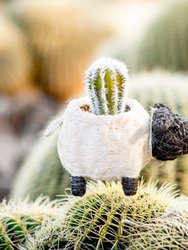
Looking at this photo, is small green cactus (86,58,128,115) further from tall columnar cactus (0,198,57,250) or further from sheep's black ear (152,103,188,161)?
tall columnar cactus (0,198,57,250)

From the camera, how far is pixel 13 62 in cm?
473

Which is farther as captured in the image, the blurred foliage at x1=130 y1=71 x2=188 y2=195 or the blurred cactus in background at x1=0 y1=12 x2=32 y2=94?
the blurred cactus in background at x1=0 y1=12 x2=32 y2=94

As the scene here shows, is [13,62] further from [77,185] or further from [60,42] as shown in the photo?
[77,185]

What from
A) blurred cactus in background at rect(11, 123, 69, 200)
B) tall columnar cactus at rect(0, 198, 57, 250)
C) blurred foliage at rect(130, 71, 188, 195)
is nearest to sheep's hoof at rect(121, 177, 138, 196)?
tall columnar cactus at rect(0, 198, 57, 250)

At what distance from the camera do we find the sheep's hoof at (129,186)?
113 centimetres

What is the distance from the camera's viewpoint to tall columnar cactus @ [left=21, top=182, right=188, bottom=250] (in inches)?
43.4

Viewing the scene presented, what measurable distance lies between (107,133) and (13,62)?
144 inches

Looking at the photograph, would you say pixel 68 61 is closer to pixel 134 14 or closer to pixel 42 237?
pixel 134 14

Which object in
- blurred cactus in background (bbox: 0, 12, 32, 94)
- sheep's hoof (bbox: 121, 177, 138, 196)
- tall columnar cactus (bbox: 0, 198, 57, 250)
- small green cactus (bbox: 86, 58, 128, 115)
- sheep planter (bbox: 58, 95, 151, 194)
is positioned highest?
small green cactus (bbox: 86, 58, 128, 115)

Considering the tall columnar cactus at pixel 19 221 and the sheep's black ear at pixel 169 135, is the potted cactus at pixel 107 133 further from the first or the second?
the tall columnar cactus at pixel 19 221

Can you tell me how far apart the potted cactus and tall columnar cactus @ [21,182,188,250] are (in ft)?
0.17

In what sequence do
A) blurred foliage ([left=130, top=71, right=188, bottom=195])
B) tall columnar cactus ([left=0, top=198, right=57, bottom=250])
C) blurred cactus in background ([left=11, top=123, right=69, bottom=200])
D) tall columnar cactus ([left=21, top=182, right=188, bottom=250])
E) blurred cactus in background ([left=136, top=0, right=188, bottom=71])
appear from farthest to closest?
blurred cactus in background ([left=136, top=0, right=188, bottom=71]) → blurred cactus in background ([left=11, top=123, right=69, bottom=200]) → blurred foliage ([left=130, top=71, right=188, bottom=195]) → tall columnar cactus ([left=0, top=198, right=57, bottom=250]) → tall columnar cactus ([left=21, top=182, right=188, bottom=250])

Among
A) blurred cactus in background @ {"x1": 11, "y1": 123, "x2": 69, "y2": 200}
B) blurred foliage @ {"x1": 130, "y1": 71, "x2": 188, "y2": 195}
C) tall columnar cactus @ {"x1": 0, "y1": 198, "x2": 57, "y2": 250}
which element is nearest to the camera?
tall columnar cactus @ {"x1": 0, "y1": 198, "x2": 57, "y2": 250}

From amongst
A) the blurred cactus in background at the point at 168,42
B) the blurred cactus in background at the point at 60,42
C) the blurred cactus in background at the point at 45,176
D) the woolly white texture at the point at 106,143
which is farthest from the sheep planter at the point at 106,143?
the blurred cactus in background at the point at 60,42
